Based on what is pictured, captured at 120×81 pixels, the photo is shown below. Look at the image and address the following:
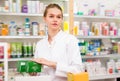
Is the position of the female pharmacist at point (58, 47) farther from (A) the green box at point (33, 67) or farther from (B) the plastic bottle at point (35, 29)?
(B) the plastic bottle at point (35, 29)

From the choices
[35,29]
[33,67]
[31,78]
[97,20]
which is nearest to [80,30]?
[97,20]

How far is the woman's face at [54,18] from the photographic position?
4.99ft

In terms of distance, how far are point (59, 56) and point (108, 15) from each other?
9.52 feet

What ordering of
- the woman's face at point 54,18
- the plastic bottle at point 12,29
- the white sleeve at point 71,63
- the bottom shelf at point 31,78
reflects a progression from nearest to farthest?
the bottom shelf at point 31,78, the white sleeve at point 71,63, the woman's face at point 54,18, the plastic bottle at point 12,29

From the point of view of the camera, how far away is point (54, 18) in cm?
153

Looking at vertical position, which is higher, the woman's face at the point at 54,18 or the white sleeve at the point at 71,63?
the woman's face at the point at 54,18

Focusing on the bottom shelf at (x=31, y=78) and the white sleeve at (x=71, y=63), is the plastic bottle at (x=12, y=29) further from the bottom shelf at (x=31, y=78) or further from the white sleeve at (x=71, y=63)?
the bottom shelf at (x=31, y=78)

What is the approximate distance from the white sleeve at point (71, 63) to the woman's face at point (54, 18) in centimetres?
16

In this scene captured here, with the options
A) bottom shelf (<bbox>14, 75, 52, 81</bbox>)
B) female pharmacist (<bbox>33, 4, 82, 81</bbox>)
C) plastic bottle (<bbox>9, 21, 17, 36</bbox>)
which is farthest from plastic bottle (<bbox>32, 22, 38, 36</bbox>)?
bottom shelf (<bbox>14, 75, 52, 81</bbox>)

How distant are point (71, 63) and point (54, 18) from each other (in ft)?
1.07

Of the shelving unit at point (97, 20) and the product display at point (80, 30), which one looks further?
the shelving unit at point (97, 20)

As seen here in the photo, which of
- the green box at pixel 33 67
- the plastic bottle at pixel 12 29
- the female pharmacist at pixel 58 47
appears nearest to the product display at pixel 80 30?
the plastic bottle at pixel 12 29

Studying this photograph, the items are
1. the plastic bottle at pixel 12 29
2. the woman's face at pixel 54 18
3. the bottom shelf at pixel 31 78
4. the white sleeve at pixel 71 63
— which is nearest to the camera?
the bottom shelf at pixel 31 78

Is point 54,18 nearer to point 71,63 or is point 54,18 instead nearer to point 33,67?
point 71,63
